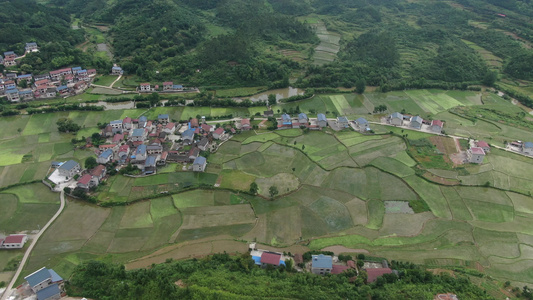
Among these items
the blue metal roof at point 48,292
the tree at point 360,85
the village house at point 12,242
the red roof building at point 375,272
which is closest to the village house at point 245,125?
the tree at point 360,85

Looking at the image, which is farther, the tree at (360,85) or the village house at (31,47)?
the village house at (31,47)

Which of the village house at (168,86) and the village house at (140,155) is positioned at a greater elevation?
the village house at (140,155)

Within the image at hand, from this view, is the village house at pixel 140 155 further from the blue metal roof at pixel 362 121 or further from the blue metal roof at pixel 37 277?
the blue metal roof at pixel 362 121

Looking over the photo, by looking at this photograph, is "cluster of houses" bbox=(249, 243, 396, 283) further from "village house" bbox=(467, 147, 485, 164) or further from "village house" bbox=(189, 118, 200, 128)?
"village house" bbox=(189, 118, 200, 128)

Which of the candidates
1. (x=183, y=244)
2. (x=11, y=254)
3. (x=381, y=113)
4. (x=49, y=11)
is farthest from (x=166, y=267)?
(x=49, y=11)

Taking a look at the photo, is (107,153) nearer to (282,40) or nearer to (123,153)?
(123,153)

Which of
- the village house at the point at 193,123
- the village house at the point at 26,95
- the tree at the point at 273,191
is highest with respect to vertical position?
the tree at the point at 273,191

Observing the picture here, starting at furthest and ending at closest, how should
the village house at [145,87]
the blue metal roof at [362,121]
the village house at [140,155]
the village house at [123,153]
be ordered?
the village house at [145,87] → the blue metal roof at [362,121] → the village house at [123,153] → the village house at [140,155]
